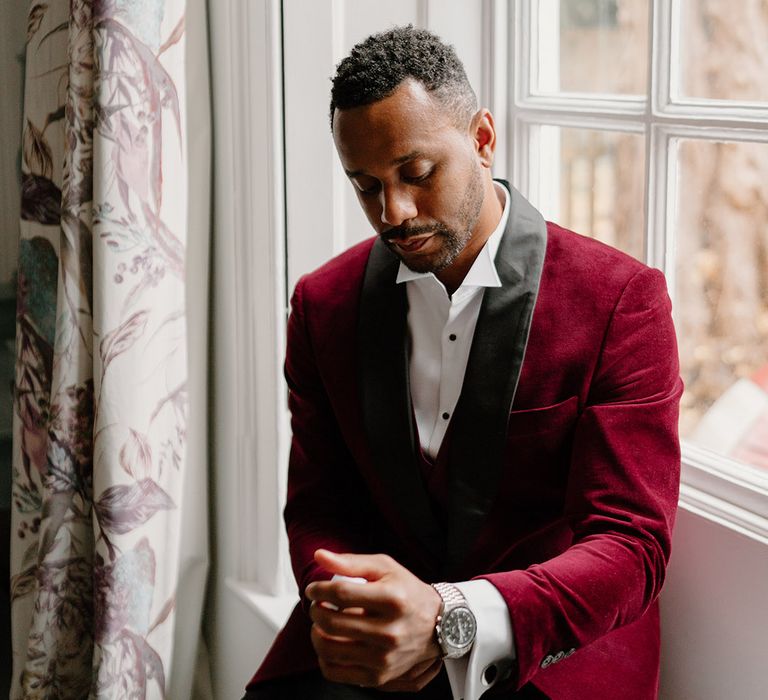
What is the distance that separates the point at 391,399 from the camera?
4.62 ft

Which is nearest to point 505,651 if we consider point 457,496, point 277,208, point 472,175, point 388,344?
point 457,496

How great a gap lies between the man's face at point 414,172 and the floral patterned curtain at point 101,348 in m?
0.51

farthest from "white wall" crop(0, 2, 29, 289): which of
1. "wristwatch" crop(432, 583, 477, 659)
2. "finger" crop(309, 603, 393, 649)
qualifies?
"wristwatch" crop(432, 583, 477, 659)

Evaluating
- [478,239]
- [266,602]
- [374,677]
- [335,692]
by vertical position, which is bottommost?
[266,602]

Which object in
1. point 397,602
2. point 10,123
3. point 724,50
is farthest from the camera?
point 10,123

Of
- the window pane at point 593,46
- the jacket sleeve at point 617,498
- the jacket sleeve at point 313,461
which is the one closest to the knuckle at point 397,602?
the jacket sleeve at point 617,498

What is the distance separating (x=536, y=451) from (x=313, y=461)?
0.37 metres

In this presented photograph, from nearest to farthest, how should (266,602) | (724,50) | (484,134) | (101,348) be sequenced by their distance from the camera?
(484,134)
(724,50)
(101,348)
(266,602)

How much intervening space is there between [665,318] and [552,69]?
698 mm

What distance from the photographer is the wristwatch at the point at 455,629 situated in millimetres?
1179

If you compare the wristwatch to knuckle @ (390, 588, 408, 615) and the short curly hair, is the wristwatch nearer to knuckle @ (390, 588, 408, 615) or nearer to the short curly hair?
knuckle @ (390, 588, 408, 615)

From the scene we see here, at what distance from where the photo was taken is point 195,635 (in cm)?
207

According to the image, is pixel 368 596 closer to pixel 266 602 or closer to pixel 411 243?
pixel 411 243

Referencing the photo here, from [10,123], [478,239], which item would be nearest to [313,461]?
[478,239]
